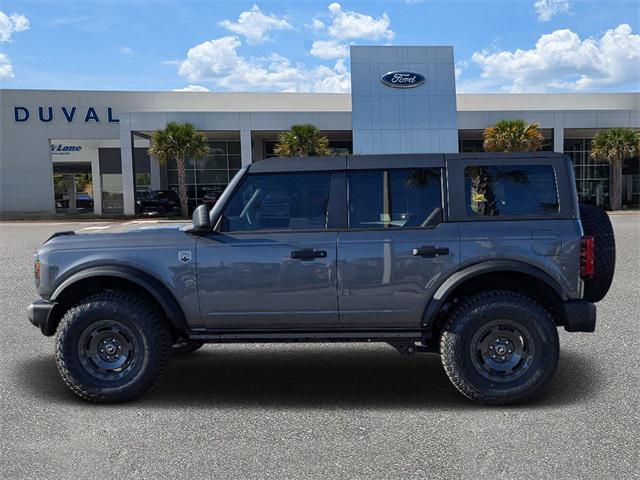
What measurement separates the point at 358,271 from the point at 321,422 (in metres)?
1.12

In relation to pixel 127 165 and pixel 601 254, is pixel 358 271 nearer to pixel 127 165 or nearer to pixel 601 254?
pixel 601 254

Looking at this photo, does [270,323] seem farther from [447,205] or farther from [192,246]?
[447,205]

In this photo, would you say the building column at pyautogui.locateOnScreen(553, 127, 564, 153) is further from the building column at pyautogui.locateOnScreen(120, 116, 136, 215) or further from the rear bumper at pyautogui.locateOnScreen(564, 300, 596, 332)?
the rear bumper at pyautogui.locateOnScreen(564, 300, 596, 332)

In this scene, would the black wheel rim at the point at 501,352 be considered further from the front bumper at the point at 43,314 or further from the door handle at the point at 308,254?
the front bumper at the point at 43,314

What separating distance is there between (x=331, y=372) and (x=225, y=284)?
145 cm

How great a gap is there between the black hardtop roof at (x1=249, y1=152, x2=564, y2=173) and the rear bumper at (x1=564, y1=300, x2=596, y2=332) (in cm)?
118

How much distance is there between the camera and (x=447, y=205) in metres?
4.30

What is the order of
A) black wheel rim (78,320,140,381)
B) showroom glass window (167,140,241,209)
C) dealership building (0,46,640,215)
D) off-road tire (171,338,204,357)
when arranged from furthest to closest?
showroom glass window (167,140,241,209) < dealership building (0,46,640,215) < off-road tire (171,338,204,357) < black wheel rim (78,320,140,381)

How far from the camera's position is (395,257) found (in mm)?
4164

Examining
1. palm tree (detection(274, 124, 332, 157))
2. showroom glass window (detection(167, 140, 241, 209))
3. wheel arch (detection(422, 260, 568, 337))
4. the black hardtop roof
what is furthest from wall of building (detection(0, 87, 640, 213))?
wheel arch (detection(422, 260, 568, 337))

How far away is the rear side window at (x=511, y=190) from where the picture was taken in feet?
14.1

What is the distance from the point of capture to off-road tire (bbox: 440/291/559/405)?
4.10 m

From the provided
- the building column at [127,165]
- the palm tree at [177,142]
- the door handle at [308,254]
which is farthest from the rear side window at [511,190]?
the building column at [127,165]

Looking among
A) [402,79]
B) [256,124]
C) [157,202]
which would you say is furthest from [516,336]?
[157,202]
